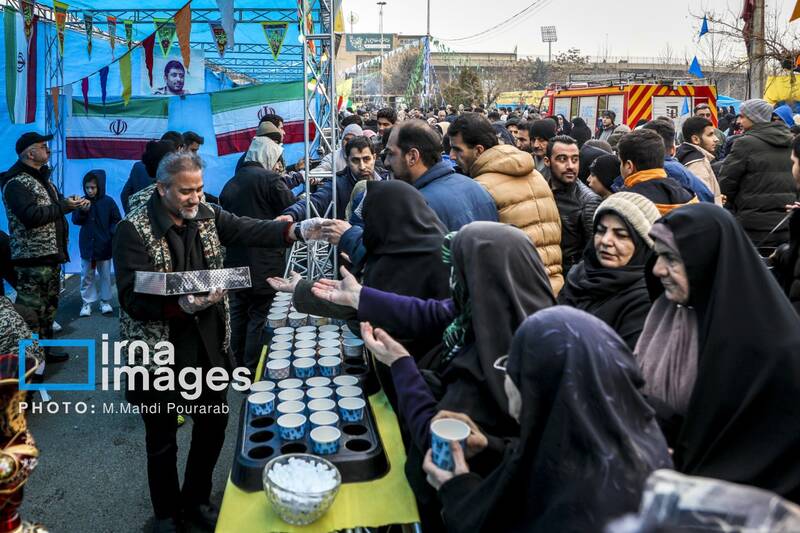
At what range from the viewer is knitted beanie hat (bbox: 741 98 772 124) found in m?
5.56

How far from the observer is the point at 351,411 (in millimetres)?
2518

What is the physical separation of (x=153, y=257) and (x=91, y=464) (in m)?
1.98

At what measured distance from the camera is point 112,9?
9.80 metres

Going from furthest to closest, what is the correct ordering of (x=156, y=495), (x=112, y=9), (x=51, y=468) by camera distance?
(x=112, y=9), (x=51, y=468), (x=156, y=495)

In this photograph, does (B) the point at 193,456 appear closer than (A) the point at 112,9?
Yes

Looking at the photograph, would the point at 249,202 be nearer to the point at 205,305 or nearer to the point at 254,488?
the point at 205,305

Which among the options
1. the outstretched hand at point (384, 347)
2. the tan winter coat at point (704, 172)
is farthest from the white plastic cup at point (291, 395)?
the tan winter coat at point (704, 172)

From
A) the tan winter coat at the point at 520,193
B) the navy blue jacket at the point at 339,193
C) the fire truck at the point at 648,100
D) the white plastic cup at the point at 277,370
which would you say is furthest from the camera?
the fire truck at the point at 648,100

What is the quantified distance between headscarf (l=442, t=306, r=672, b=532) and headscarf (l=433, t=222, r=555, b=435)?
1.59 feet

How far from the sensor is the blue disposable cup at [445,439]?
1.84 m

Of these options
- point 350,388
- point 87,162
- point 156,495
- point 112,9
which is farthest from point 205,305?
point 112,9

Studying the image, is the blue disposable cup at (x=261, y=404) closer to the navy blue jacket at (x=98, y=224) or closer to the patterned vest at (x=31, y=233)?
the patterned vest at (x=31, y=233)

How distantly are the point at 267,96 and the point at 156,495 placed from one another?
6766 millimetres

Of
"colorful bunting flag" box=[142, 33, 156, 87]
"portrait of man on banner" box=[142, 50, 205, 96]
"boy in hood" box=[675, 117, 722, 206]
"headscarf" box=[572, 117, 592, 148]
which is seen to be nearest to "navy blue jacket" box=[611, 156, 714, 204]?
"boy in hood" box=[675, 117, 722, 206]
